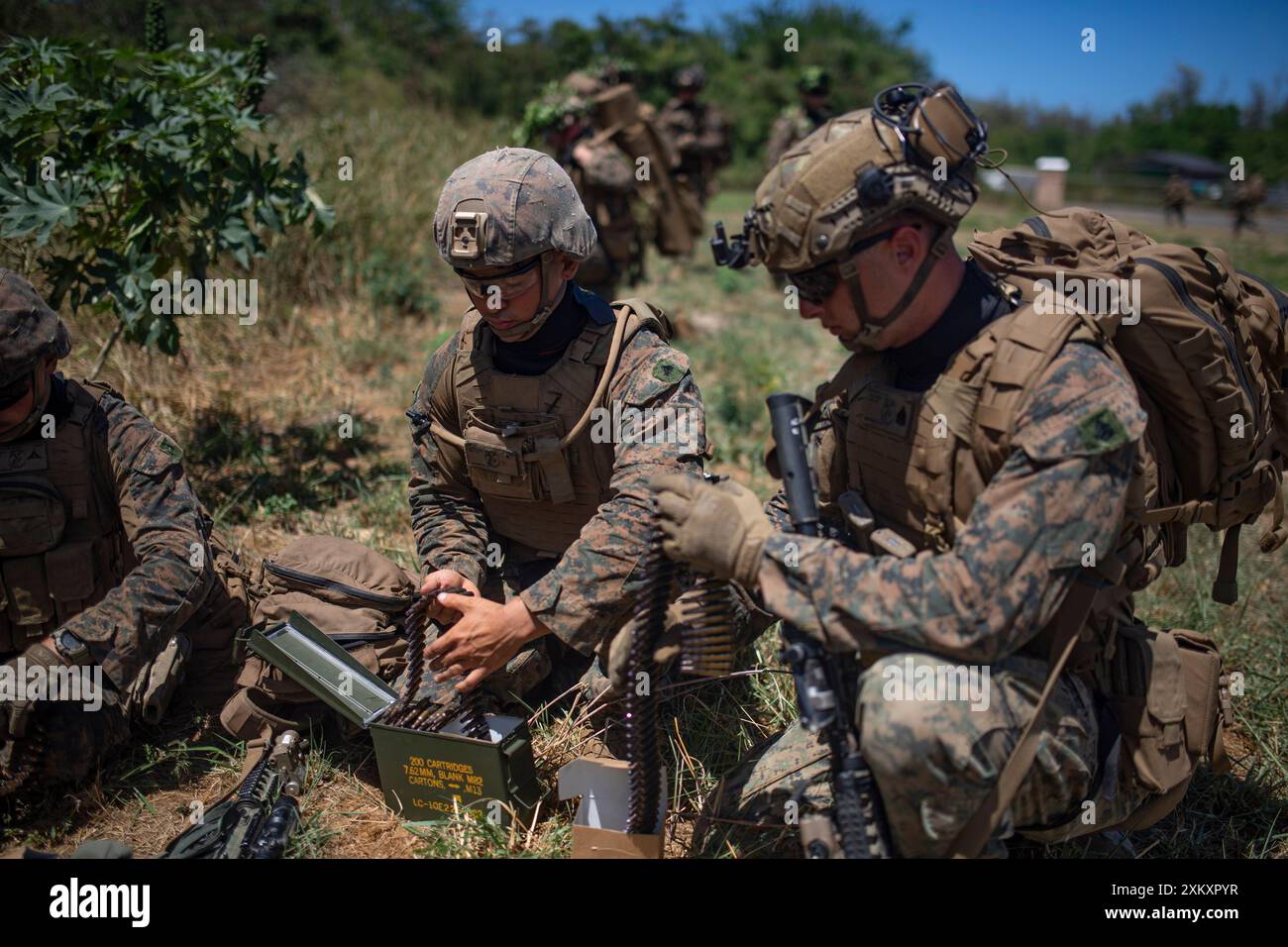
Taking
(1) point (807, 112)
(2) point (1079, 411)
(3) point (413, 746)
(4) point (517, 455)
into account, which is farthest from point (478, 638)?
(1) point (807, 112)

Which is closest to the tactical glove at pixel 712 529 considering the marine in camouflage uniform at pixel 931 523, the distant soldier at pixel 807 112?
the marine in camouflage uniform at pixel 931 523

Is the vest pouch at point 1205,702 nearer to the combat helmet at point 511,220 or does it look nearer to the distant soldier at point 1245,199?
the combat helmet at point 511,220

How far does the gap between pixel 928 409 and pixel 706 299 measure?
27.9 feet

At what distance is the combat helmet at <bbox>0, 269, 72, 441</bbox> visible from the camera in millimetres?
2787

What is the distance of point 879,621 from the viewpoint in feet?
7.23

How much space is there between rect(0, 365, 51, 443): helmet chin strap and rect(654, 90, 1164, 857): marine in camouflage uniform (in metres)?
1.99

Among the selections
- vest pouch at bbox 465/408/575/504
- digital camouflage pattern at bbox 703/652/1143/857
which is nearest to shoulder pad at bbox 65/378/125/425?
vest pouch at bbox 465/408/575/504

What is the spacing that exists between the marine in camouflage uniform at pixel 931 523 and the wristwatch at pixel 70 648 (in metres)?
1.79

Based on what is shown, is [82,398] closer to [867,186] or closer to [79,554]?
[79,554]

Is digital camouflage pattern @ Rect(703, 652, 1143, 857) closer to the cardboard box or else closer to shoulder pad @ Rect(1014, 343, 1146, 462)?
shoulder pad @ Rect(1014, 343, 1146, 462)

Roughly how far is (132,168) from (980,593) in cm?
420

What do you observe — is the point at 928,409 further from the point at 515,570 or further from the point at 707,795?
the point at 515,570

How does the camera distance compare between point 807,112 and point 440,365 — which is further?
point 807,112

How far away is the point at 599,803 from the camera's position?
9.09ft
